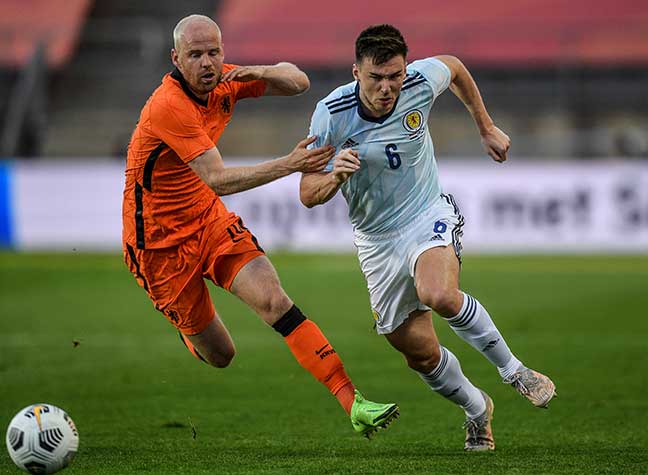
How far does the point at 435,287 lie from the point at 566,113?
58.2ft

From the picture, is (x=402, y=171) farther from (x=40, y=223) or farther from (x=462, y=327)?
(x=40, y=223)

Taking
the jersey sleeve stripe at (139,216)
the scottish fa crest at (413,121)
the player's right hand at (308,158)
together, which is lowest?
the jersey sleeve stripe at (139,216)

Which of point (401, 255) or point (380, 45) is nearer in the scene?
point (380, 45)

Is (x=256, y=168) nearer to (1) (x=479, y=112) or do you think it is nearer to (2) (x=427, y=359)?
(2) (x=427, y=359)

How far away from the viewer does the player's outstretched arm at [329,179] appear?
245 inches

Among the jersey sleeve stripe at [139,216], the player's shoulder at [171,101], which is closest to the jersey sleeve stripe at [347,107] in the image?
the player's shoulder at [171,101]

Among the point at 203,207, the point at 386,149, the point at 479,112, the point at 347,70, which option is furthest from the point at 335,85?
the point at 386,149

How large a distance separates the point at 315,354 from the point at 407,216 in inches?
38.7

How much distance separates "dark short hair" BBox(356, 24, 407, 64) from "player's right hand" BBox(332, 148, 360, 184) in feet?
1.96

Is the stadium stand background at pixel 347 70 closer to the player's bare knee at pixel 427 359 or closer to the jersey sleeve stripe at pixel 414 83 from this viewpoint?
the jersey sleeve stripe at pixel 414 83

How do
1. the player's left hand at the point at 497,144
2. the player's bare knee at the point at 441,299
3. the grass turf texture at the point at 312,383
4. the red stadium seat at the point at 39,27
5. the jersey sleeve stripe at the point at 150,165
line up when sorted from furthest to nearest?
the red stadium seat at the point at 39,27
the player's left hand at the point at 497,144
the jersey sleeve stripe at the point at 150,165
the grass turf texture at the point at 312,383
the player's bare knee at the point at 441,299

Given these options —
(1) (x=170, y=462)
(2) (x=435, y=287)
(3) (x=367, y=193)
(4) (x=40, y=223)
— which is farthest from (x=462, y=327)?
(4) (x=40, y=223)

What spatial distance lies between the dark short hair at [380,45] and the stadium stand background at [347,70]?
52.1ft

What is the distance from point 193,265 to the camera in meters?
7.38
